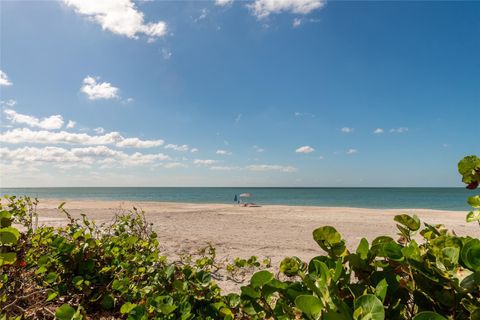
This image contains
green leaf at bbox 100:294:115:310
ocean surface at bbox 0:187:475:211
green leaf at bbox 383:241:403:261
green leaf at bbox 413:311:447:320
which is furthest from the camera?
ocean surface at bbox 0:187:475:211

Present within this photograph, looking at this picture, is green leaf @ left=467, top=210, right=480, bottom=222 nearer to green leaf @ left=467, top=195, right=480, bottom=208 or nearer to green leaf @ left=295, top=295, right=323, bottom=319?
green leaf @ left=467, top=195, right=480, bottom=208

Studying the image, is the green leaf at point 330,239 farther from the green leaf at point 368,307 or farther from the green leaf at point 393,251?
the green leaf at point 368,307

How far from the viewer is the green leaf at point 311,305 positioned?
0.67 metres

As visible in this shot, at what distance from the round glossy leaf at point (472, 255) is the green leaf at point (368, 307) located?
9.5 inches

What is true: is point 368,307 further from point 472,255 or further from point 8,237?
point 8,237

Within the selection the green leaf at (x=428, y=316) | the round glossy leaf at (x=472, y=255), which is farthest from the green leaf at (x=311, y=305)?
the round glossy leaf at (x=472, y=255)

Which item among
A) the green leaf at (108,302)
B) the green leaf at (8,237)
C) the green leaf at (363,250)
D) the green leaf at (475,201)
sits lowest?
the green leaf at (108,302)

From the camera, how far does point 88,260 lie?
1.69 meters

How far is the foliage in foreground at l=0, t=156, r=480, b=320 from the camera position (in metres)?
0.70

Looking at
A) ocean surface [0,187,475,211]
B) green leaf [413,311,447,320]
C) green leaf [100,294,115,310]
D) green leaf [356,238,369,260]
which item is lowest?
ocean surface [0,187,475,211]

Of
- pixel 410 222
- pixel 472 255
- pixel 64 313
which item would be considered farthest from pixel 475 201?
pixel 64 313

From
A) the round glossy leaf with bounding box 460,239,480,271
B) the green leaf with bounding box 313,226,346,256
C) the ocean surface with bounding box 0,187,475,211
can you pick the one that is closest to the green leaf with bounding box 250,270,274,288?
the green leaf with bounding box 313,226,346,256

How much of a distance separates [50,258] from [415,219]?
171 cm

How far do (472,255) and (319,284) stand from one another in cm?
35
